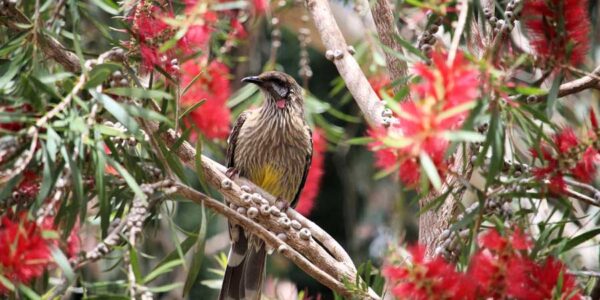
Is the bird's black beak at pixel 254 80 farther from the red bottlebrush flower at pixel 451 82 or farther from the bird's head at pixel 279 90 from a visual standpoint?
the red bottlebrush flower at pixel 451 82

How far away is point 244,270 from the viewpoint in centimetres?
458

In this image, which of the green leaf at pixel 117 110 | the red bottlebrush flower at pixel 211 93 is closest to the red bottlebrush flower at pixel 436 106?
the green leaf at pixel 117 110

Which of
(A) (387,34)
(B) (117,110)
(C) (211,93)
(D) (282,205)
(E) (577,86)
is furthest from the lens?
(C) (211,93)

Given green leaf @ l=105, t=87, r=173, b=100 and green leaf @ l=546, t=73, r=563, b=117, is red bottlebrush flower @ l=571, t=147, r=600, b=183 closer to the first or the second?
green leaf @ l=546, t=73, r=563, b=117

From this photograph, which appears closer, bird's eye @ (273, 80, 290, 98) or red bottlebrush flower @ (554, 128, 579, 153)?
red bottlebrush flower @ (554, 128, 579, 153)

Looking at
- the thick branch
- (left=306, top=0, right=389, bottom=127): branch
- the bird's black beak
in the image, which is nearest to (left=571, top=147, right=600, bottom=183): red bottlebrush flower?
the thick branch

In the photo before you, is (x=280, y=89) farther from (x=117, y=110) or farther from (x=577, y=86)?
(x=117, y=110)

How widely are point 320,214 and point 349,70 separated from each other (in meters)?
4.55

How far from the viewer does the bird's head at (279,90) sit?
4.87 meters

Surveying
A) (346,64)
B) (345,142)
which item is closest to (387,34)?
(346,64)

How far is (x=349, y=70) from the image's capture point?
377 centimetres

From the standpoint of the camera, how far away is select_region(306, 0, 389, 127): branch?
142 inches

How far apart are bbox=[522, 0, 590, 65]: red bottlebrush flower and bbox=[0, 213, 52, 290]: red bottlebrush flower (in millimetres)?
1308

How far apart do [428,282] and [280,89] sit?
2.89 meters
